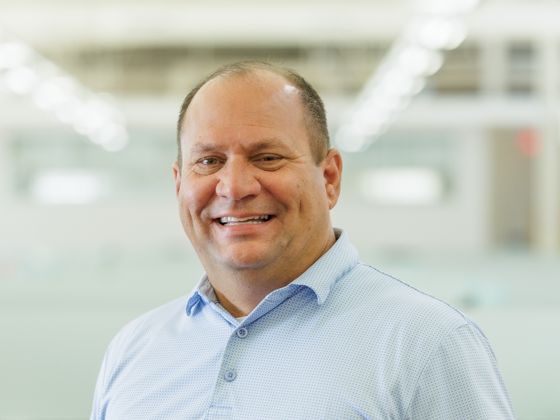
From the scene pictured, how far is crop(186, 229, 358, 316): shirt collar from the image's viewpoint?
160 centimetres

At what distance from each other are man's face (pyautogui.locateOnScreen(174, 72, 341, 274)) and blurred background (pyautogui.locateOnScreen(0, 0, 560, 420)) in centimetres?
48

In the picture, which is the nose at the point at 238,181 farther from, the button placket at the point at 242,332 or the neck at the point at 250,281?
the button placket at the point at 242,332

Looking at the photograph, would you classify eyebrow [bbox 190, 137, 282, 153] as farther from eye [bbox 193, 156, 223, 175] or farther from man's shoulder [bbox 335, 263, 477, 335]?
man's shoulder [bbox 335, 263, 477, 335]

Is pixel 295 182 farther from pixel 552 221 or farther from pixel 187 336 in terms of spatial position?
pixel 552 221

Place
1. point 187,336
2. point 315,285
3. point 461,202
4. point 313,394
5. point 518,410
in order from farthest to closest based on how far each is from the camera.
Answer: point 461,202
point 518,410
point 187,336
point 315,285
point 313,394

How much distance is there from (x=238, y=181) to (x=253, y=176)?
0.03 m

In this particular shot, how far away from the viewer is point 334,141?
13.4 metres

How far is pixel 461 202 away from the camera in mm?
15156

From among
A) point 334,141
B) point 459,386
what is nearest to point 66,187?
point 334,141

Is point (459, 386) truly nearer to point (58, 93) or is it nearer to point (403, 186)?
point (58, 93)

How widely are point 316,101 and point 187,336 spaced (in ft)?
1.88

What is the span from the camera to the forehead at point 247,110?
1626mm

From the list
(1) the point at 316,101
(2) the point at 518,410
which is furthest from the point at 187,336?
(2) the point at 518,410

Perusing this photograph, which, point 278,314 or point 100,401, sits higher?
point 278,314
